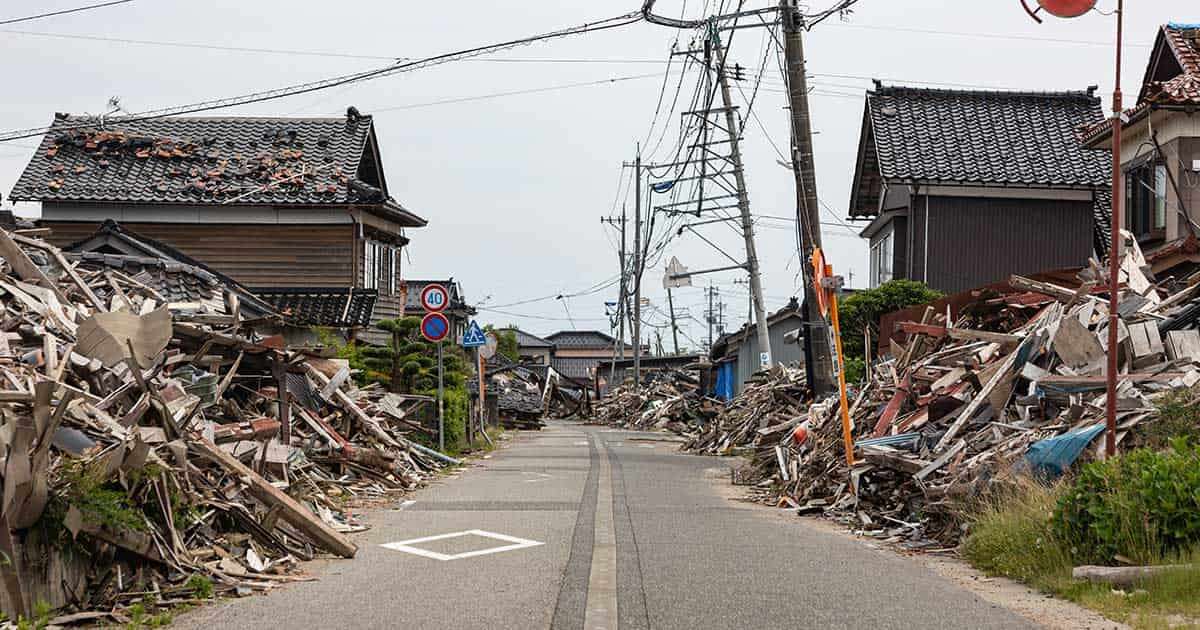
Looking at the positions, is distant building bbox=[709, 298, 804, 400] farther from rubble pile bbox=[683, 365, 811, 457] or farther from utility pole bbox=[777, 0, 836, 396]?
utility pole bbox=[777, 0, 836, 396]

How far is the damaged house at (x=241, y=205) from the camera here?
31656 millimetres

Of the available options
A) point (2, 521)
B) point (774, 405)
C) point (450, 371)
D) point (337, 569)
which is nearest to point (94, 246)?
point (450, 371)

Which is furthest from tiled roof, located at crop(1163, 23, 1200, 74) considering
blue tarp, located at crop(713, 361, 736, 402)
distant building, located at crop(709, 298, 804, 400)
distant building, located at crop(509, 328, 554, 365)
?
distant building, located at crop(509, 328, 554, 365)

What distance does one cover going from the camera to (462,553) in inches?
424

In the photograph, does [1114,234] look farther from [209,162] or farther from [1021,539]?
[209,162]

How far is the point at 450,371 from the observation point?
1064 inches

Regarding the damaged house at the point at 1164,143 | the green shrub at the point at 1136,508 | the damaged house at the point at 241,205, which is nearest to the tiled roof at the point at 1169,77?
the damaged house at the point at 1164,143

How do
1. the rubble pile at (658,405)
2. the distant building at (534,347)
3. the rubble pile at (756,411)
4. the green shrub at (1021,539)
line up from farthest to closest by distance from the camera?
the distant building at (534,347) → the rubble pile at (658,405) → the rubble pile at (756,411) → the green shrub at (1021,539)

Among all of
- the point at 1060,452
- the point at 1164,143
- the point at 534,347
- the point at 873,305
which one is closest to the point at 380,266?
the point at 873,305

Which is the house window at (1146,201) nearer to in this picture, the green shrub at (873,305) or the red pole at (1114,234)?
the green shrub at (873,305)

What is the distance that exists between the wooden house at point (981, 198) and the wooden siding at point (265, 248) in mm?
14258

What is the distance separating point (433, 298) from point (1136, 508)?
56.1ft

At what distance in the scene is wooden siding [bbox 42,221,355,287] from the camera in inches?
1266

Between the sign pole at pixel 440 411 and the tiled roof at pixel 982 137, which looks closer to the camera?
the sign pole at pixel 440 411
